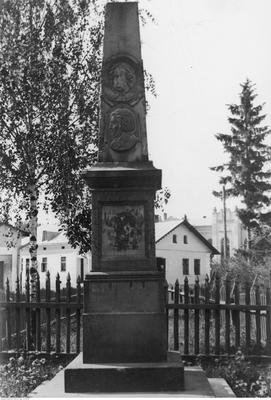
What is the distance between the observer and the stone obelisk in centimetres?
551

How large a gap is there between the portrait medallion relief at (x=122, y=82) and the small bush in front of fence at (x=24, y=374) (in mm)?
3827

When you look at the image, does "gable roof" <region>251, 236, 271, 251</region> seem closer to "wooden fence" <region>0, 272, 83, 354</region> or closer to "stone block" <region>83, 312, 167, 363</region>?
"wooden fence" <region>0, 272, 83, 354</region>

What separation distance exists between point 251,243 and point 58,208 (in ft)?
68.1

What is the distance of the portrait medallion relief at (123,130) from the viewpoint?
6484 millimetres

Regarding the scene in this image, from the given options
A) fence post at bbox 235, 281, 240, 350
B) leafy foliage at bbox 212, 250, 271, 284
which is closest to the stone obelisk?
fence post at bbox 235, 281, 240, 350

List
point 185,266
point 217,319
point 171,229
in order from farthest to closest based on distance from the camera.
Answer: point 185,266, point 171,229, point 217,319

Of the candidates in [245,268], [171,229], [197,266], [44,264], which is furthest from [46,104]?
[44,264]

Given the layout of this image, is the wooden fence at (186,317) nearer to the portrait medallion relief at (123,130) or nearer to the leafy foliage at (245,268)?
the portrait medallion relief at (123,130)

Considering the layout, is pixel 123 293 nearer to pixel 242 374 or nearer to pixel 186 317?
pixel 242 374

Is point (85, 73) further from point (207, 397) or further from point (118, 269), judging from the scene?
point (207, 397)

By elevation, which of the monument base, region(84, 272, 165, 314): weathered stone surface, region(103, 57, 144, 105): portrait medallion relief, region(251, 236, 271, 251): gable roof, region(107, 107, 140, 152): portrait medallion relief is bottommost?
the monument base

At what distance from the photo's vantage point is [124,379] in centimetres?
549

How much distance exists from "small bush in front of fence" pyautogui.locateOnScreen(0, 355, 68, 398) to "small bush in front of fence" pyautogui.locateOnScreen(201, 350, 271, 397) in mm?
2454

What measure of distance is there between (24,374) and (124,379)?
2.50 metres
